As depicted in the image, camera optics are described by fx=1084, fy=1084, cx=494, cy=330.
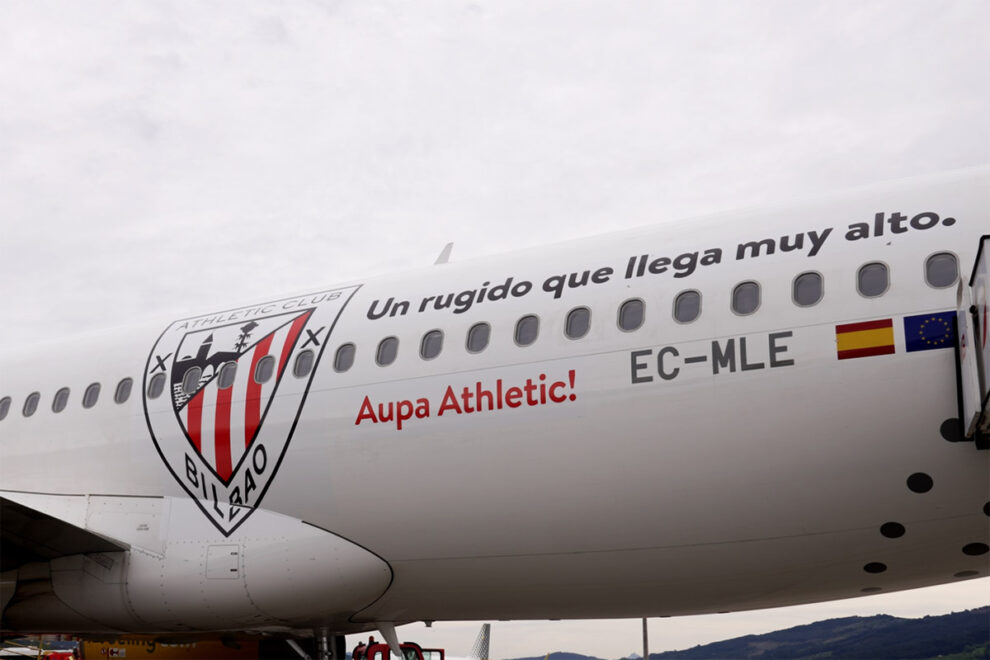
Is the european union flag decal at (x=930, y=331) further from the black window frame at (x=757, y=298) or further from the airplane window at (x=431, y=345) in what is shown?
the airplane window at (x=431, y=345)

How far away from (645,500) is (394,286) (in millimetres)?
4037

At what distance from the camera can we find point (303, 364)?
11.7 m

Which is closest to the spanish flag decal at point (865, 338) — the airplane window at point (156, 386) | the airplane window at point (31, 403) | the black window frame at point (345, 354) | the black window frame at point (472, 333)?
the black window frame at point (472, 333)

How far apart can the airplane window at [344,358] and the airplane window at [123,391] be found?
321 centimetres

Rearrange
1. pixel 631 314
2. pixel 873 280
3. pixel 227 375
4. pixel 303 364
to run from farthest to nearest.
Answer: pixel 227 375 < pixel 303 364 < pixel 631 314 < pixel 873 280

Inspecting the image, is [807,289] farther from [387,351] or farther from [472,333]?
[387,351]

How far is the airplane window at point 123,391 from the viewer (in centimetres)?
1310

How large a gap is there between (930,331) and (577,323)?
3069mm

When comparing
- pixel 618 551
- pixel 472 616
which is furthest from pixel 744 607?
pixel 472 616

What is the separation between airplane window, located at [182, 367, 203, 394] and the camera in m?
12.5

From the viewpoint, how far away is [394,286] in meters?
12.0

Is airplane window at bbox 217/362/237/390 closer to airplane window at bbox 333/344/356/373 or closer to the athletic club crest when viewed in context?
the athletic club crest

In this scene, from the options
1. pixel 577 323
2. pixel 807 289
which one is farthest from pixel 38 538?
pixel 807 289

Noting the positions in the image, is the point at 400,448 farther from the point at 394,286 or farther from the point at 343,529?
the point at 394,286
